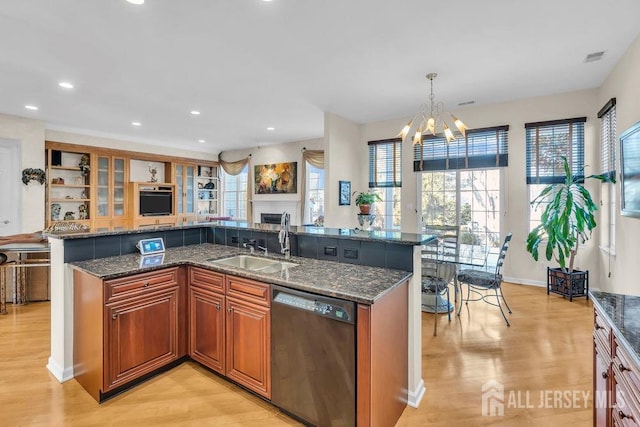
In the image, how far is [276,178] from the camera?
8.03 m

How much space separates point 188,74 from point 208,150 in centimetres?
552

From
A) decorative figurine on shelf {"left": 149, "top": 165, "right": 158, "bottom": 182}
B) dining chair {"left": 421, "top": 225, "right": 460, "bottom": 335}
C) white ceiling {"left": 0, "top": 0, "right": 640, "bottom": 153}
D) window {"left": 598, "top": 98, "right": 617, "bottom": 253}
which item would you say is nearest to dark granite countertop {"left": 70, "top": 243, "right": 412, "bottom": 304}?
dining chair {"left": 421, "top": 225, "right": 460, "bottom": 335}

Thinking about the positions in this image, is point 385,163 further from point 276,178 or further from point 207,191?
point 207,191

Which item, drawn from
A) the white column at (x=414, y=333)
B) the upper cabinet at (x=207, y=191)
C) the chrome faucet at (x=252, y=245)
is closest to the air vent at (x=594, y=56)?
the white column at (x=414, y=333)

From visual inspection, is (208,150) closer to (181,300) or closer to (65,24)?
(65,24)

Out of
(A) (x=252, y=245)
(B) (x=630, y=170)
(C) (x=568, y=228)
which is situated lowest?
(A) (x=252, y=245)

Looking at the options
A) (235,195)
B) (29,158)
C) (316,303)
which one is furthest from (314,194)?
(316,303)

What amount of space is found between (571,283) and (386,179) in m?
3.30

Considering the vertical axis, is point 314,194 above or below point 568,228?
above

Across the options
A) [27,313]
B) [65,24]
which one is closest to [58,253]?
[65,24]

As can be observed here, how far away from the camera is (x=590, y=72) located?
3.83 metres

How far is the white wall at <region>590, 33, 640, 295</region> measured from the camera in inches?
120

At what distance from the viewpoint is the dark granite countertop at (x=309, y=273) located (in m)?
1.74

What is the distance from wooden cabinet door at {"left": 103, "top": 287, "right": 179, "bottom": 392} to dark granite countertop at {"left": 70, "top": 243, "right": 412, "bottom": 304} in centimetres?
25
